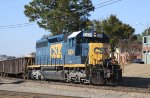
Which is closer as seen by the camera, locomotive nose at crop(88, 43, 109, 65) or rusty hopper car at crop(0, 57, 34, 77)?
locomotive nose at crop(88, 43, 109, 65)

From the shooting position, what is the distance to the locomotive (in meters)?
23.0

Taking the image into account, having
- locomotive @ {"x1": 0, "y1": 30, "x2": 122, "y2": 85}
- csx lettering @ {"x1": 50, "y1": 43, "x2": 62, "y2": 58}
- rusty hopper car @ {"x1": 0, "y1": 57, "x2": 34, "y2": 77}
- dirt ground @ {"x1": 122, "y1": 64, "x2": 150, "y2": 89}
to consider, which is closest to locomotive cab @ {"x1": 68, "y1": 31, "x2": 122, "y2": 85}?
locomotive @ {"x1": 0, "y1": 30, "x2": 122, "y2": 85}

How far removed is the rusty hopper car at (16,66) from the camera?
3356 cm

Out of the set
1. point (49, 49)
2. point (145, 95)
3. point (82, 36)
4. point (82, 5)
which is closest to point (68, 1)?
point (82, 5)

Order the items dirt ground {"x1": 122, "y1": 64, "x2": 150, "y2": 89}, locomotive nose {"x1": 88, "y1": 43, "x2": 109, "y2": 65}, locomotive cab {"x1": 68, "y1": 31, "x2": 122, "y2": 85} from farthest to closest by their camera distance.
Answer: dirt ground {"x1": 122, "y1": 64, "x2": 150, "y2": 89} → locomotive nose {"x1": 88, "y1": 43, "x2": 109, "y2": 65} → locomotive cab {"x1": 68, "y1": 31, "x2": 122, "y2": 85}

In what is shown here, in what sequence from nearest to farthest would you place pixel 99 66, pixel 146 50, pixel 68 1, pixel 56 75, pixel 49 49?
pixel 99 66 < pixel 56 75 < pixel 49 49 < pixel 68 1 < pixel 146 50

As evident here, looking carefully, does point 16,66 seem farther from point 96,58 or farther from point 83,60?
point 96,58

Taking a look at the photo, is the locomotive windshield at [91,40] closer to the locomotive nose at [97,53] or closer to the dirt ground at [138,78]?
the locomotive nose at [97,53]

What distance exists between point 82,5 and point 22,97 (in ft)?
114

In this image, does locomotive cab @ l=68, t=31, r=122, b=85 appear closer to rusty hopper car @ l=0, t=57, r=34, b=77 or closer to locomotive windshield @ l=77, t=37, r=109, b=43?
locomotive windshield @ l=77, t=37, r=109, b=43

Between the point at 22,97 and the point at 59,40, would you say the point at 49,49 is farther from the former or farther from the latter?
the point at 22,97

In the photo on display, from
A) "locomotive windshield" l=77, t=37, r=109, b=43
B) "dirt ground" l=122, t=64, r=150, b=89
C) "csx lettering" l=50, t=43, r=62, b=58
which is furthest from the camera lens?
"csx lettering" l=50, t=43, r=62, b=58

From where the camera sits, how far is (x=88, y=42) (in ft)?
79.8

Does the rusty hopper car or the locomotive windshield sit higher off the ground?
the locomotive windshield
